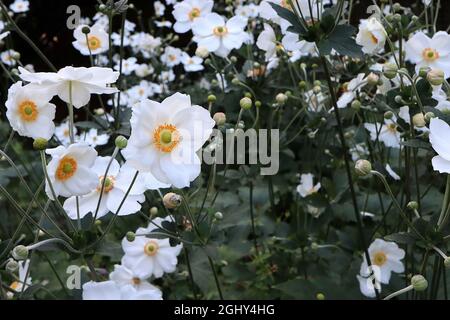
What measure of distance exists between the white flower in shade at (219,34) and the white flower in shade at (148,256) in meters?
0.73

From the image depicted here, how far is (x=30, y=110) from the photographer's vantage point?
1.09m

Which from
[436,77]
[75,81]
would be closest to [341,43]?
[436,77]

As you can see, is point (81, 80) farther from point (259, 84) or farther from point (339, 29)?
point (259, 84)

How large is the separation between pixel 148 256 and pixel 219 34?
2.79 feet

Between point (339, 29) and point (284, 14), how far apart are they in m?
0.14

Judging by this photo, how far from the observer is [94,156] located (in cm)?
107

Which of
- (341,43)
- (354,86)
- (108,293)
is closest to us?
(108,293)

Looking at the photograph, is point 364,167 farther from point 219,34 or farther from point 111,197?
point 219,34

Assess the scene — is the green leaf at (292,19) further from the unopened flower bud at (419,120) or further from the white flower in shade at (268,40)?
the white flower in shade at (268,40)

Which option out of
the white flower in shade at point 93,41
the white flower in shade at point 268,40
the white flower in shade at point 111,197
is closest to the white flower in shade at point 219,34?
the white flower in shade at point 268,40

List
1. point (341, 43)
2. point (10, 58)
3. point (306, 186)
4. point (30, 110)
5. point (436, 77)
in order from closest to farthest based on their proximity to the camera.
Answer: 1. point (30, 110)
2. point (436, 77)
3. point (341, 43)
4. point (306, 186)
5. point (10, 58)

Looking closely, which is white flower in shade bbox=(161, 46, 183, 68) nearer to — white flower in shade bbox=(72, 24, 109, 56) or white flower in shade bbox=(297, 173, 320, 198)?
white flower in shade bbox=(72, 24, 109, 56)

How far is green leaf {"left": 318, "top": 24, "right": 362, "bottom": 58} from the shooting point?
50.8 inches

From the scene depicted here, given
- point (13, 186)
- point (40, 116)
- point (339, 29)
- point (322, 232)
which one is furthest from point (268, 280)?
point (13, 186)
